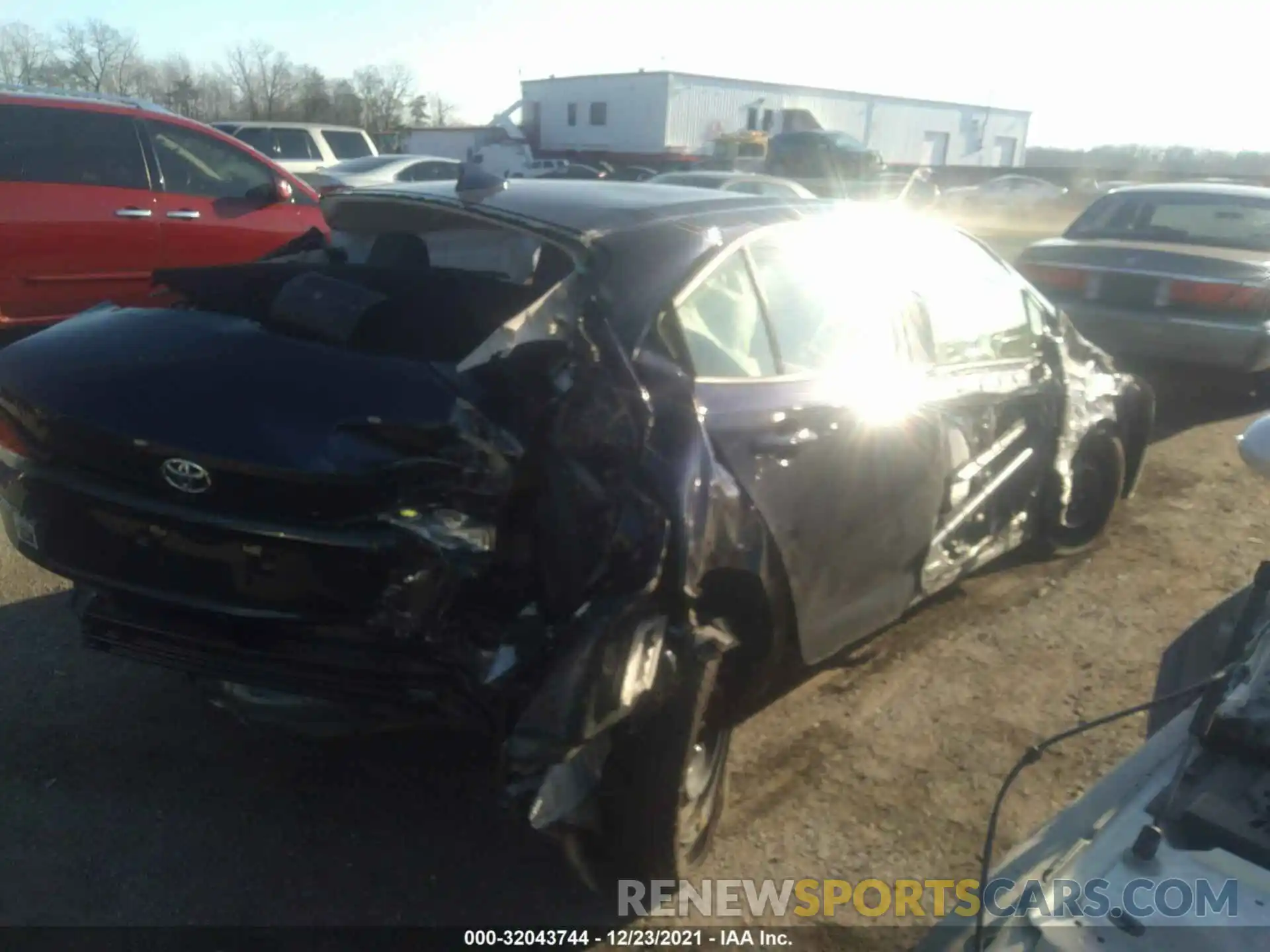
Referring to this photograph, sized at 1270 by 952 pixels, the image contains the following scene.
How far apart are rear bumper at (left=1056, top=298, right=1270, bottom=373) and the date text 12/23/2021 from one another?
243 inches

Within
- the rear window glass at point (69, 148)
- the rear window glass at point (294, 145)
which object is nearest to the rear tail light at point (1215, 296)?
the rear window glass at point (69, 148)

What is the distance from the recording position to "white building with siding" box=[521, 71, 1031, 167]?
39250mm

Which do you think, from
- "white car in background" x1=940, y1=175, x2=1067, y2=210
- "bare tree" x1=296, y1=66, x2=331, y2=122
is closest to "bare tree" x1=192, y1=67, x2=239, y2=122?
"bare tree" x1=296, y1=66, x2=331, y2=122

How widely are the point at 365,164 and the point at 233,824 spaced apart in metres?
14.5

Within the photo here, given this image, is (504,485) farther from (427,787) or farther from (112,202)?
(112,202)

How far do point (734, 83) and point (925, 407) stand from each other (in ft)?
130

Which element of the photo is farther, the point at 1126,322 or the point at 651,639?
the point at 1126,322

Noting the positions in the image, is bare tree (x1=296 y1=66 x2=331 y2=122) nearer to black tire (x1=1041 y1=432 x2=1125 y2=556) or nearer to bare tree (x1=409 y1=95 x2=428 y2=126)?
bare tree (x1=409 y1=95 x2=428 y2=126)

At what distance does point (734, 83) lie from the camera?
40.2m

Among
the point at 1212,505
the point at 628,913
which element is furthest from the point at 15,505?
the point at 1212,505

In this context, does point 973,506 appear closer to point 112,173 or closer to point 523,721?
point 523,721

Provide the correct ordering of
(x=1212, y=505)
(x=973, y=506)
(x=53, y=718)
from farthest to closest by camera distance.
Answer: (x=1212, y=505) → (x=973, y=506) → (x=53, y=718)

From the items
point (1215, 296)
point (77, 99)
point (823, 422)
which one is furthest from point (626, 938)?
point (77, 99)

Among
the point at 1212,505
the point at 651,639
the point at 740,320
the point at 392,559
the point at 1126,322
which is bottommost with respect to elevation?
the point at 1212,505
